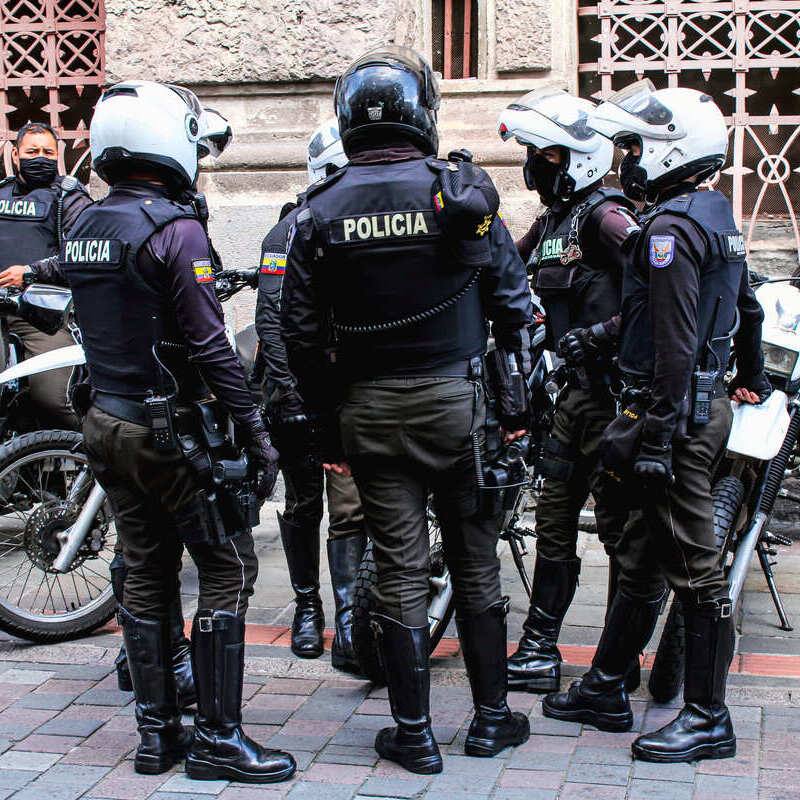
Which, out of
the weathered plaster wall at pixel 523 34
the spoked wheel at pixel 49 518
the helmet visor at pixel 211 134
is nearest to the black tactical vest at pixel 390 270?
the helmet visor at pixel 211 134

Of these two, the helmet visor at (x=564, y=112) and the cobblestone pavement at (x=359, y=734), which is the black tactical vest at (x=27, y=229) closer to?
the cobblestone pavement at (x=359, y=734)

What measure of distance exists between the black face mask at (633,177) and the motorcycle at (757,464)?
86 centimetres

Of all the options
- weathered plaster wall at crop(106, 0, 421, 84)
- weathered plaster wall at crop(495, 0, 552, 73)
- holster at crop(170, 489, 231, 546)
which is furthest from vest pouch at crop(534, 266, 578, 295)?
weathered plaster wall at crop(106, 0, 421, 84)

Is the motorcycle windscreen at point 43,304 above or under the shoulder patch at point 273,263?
under

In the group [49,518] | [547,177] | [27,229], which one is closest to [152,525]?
[49,518]

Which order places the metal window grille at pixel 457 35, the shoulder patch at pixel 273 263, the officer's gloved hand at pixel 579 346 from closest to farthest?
the officer's gloved hand at pixel 579 346
the shoulder patch at pixel 273 263
the metal window grille at pixel 457 35

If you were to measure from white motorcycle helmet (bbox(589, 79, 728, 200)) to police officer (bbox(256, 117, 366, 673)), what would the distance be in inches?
50.2

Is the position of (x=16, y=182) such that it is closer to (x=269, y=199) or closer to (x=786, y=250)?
(x=269, y=199)

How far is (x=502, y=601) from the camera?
3695 mm

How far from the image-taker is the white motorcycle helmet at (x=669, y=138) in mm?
3756

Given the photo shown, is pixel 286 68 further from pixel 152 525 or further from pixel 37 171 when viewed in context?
pixel 152 525

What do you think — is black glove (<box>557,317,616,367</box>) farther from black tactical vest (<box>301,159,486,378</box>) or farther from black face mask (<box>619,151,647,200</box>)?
black tactical vest (<box>301,159,486,378</box>)

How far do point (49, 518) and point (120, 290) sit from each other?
1.61 meters

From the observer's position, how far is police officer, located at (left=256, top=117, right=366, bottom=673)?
443 cm
